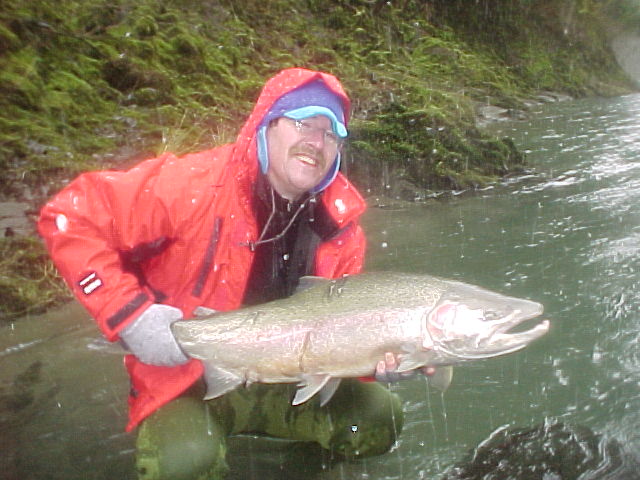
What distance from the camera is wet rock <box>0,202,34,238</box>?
6.43 m

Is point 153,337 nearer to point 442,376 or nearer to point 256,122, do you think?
point 256,122

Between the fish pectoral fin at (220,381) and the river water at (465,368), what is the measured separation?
539 mm

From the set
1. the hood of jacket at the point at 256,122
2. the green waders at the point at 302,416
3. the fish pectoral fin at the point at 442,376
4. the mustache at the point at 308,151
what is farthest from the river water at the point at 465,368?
the mustache at the point at 308,151

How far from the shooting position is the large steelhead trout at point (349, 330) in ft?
8.83

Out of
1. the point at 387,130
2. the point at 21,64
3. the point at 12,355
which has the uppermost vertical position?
the point at 21,64

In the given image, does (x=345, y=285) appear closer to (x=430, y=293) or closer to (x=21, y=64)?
(x=430, y=293)

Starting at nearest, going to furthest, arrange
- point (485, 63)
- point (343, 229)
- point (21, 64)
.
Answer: point (343, 229) < point (21, 64) < point (485, 63)

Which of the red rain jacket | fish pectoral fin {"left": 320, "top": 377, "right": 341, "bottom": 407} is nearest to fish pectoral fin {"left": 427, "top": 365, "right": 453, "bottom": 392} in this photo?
fish pectoral fin {"left": 320, "top": 377, "right": 341, "bottom": 407}

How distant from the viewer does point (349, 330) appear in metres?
2.85

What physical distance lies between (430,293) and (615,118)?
686 inches

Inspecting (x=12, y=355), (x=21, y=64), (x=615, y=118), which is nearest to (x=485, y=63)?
(x=615, y=118)

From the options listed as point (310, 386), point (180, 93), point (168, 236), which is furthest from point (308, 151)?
A: point (180, 93)

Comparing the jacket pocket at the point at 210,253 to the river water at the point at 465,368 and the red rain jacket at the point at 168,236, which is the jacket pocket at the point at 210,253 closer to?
the red rain jacket at the point at 168,236

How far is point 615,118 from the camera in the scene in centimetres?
1784
